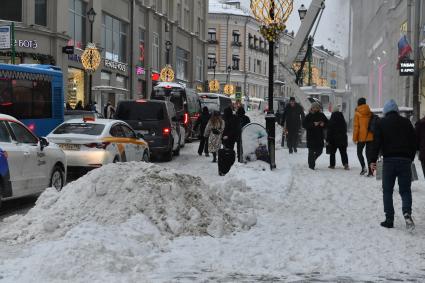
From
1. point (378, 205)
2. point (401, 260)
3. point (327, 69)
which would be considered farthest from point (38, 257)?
point (327, 69)

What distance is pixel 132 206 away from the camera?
27.9 feet

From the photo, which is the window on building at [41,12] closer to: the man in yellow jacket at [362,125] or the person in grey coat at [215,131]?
the person in grey coat at [215,131]

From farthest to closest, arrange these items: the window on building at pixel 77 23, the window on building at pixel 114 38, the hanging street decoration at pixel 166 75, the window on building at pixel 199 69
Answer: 1. the window on building at pixel 199 69
2. the hanging street decoration at pixel 166 75
3. the window on building at pixel 114 38
4. the window on building at pixel 77 23

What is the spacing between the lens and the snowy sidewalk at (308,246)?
6.70 m

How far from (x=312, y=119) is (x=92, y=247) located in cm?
1176

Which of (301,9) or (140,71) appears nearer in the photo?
(301,9)

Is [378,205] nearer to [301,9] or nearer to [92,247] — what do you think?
[92,247]

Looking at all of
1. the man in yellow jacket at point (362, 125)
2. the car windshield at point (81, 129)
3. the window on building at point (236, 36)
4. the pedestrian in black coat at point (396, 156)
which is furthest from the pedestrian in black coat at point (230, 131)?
the window on building at point (236, 36)

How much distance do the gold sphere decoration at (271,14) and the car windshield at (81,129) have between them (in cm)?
456

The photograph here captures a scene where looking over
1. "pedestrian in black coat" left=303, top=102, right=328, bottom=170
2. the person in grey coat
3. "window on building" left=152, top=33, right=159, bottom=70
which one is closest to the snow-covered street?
"pedestrian in black coat" left=303, top=102, right=328, bottom=170

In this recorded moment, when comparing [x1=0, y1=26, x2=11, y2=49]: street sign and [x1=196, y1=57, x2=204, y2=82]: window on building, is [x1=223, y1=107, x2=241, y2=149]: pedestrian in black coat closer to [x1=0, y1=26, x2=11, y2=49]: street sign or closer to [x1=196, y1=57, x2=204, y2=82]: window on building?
[x1=0, y1=26, x2=11, y2=49]: street sign

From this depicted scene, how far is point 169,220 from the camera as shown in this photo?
27.6 feet

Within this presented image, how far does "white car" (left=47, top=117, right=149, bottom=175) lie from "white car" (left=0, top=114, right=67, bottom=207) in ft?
6.56

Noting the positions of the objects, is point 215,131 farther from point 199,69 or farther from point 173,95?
point 199,69
